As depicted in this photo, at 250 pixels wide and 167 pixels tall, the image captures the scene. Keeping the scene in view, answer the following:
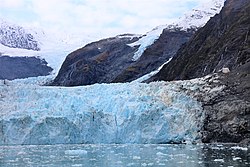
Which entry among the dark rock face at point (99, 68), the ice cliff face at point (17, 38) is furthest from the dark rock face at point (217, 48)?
the ice cliff face at point (17, 38)

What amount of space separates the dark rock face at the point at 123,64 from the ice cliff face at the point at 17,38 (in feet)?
291

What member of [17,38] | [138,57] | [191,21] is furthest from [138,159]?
[17,38]

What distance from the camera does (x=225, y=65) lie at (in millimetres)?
27969

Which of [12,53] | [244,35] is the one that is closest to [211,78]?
[244,35]

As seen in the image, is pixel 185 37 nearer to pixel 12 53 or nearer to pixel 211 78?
pixel 211 78

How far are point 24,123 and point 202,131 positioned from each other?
7756mm

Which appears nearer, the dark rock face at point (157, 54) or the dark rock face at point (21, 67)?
the dark rock face at point (157, 54)

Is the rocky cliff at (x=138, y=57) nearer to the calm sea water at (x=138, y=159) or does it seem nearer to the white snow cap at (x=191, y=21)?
the white snow cap at (x=191, y=21)

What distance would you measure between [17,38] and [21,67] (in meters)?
61.9

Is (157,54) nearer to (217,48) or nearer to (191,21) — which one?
(191,21)

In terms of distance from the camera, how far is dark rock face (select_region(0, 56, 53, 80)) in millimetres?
93312

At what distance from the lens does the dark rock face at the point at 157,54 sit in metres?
48.5

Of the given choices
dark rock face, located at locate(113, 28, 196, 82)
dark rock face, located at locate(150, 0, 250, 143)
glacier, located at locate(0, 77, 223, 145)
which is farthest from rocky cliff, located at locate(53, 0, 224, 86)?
glacier, located at locate(0, 77, 223, 145)

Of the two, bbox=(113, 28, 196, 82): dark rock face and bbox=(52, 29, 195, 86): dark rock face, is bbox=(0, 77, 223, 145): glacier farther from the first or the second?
bbox=(52, 29, 195, 86): dark rock face
